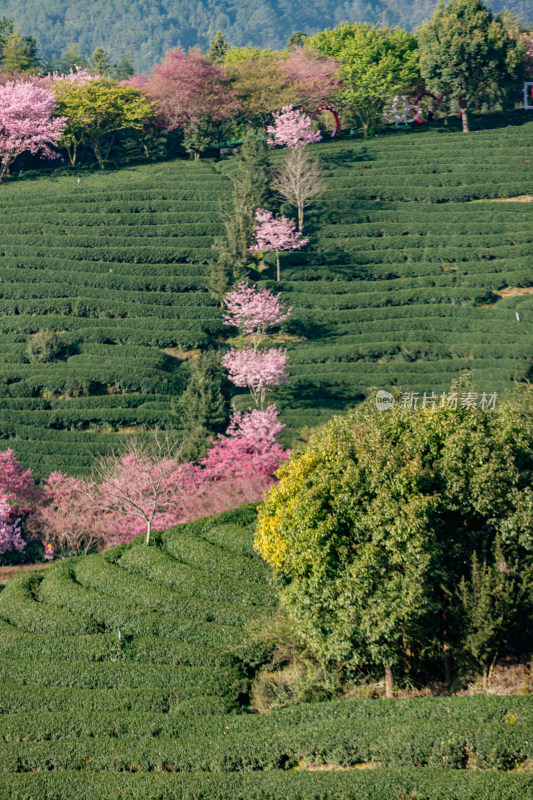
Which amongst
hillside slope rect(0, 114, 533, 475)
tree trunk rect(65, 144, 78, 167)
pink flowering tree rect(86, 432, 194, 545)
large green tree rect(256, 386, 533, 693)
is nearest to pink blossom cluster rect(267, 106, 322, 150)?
hillside slope rect(0, 114, 533, 475)

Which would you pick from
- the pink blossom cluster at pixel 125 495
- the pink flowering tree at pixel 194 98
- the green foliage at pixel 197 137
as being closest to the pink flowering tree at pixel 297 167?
the pink flowering tree at pixel 194 98

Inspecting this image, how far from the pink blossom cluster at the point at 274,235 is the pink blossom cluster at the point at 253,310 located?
4977mm

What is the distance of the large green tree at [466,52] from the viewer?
80.1m

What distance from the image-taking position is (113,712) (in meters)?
20.2

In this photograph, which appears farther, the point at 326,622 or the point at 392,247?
the point at 392,247

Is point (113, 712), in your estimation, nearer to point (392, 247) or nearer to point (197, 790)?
point (197, 790)

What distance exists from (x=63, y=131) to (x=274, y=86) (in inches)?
863

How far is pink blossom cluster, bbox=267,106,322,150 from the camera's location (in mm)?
74562

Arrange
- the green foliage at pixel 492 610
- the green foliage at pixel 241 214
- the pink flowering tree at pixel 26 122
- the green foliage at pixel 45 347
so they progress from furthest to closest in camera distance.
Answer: the pink flowering tree at pixel 26 122, the green foliage at pixel 241 214, the green foliage at pixel 45 347, the green foliage at pixel 492 610

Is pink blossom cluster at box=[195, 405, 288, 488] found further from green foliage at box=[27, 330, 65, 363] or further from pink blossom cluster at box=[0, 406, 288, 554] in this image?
green foliage at box=[27, 330, 65, 363]

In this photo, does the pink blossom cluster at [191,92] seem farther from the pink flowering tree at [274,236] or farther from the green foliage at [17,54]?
the pink flowering tree at [274,236]

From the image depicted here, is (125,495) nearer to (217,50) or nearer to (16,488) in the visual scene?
(16,488)

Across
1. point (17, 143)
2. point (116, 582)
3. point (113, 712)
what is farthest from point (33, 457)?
point (17, 143)

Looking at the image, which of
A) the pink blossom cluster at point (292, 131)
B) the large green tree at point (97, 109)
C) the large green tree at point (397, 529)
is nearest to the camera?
the large green tree at point (397, 529)
